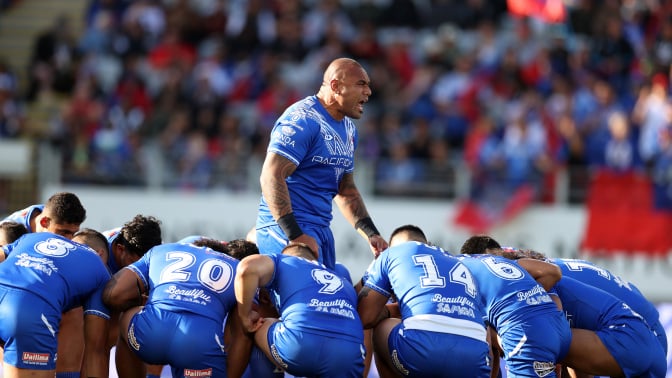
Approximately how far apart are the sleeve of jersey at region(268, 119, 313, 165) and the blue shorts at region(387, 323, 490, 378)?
1.56m

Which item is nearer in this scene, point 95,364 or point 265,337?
point 265,337

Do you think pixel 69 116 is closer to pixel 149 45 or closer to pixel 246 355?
pixel 149 45

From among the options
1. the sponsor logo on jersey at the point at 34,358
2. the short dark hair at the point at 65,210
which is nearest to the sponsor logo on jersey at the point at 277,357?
the sponsor logo on jersey at the point at 34,358

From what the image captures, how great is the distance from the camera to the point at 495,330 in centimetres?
805

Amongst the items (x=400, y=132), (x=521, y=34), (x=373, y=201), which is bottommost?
(x=373, y=201)

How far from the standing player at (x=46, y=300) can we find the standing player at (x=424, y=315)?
1.86 m

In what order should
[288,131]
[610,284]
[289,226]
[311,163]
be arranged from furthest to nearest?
1. [610,284]
2. [311,163]
3. [288,131]
4. [289,226]

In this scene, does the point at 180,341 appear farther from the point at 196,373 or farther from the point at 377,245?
the point at 377,245

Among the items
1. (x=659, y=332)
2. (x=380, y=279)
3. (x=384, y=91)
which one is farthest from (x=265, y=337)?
(x=384, y=91)

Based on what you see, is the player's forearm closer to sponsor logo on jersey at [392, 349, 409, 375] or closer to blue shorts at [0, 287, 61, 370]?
blue shorts at [0, 287, 61, 370]

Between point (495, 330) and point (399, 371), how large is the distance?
2.94 ft

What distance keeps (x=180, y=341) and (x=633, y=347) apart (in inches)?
125

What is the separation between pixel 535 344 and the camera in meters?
7.59

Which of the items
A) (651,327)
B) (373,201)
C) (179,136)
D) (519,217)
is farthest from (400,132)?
(651,327)
